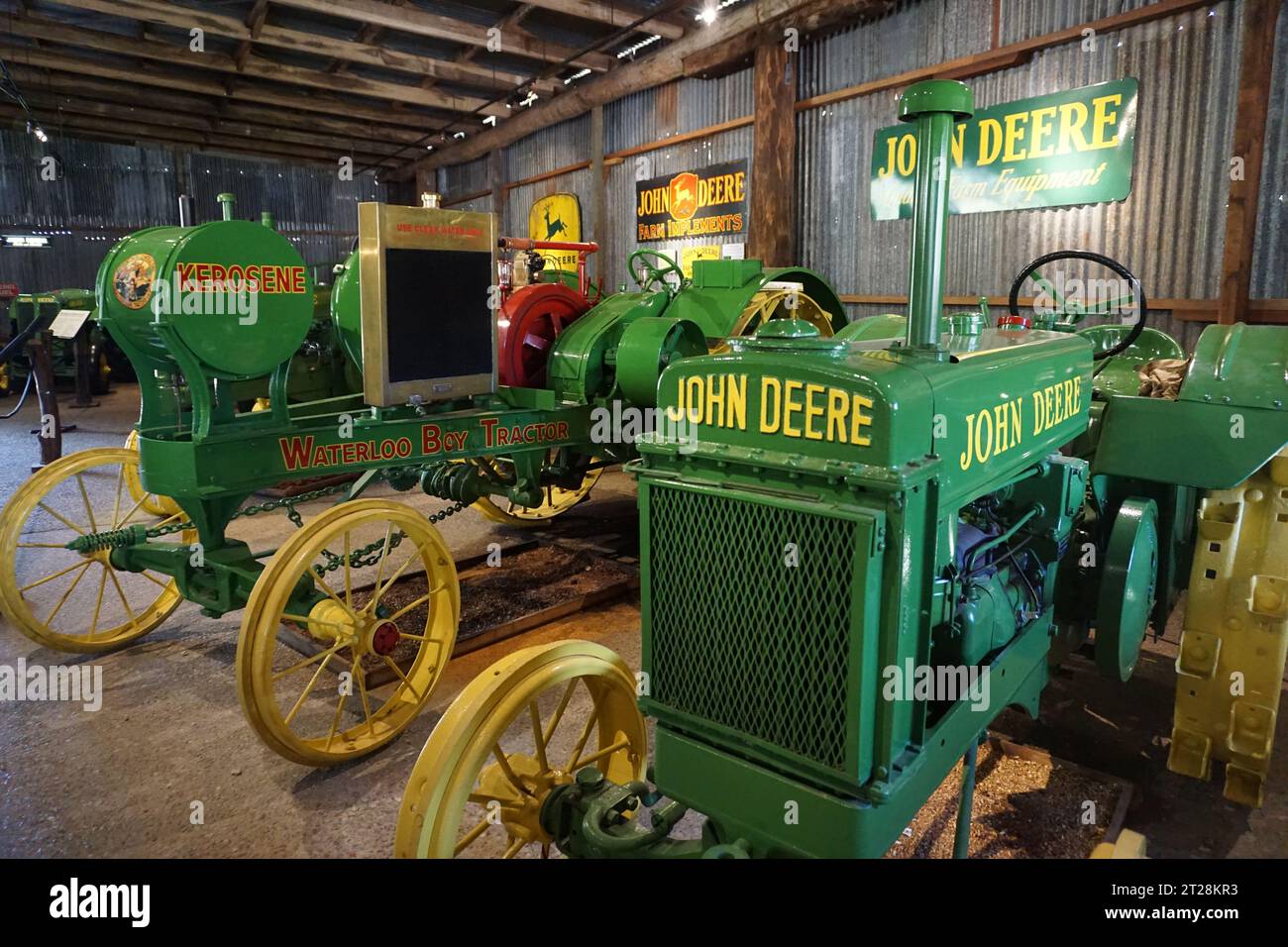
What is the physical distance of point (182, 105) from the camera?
35.1 feet

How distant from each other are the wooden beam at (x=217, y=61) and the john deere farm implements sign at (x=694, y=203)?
260 cm

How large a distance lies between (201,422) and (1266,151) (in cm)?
551

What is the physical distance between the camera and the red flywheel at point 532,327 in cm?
452

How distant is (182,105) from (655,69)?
628cm

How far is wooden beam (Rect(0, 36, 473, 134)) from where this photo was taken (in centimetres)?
867

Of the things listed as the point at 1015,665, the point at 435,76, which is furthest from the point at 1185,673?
the point at 435,76

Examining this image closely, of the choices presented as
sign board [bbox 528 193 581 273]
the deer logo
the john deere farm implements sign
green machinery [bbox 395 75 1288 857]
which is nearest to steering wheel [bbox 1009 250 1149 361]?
green machinery [bbox 395 75 1288 857]

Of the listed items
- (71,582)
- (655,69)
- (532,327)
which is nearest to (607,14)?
(655,69)

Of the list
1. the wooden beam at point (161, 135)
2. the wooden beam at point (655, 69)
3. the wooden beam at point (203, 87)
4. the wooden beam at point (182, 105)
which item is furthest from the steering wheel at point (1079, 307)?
the wooden beam at point (161, 135)

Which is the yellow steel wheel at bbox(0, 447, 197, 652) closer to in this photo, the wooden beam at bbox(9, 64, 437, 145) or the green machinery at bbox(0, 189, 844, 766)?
the green machinery at bbox(0, 189, 844, 766)

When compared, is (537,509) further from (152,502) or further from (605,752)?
(605,752)

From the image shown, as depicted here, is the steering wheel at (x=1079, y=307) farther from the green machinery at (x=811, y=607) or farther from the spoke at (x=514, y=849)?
the spoke at (x=514, y=849)

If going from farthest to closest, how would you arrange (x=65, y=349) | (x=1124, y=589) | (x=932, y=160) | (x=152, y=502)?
(x=65, y=349) → (x=152, y=502) → (x=1124, y=589) → (x=932, y=160)

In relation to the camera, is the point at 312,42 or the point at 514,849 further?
the point at 312,42
